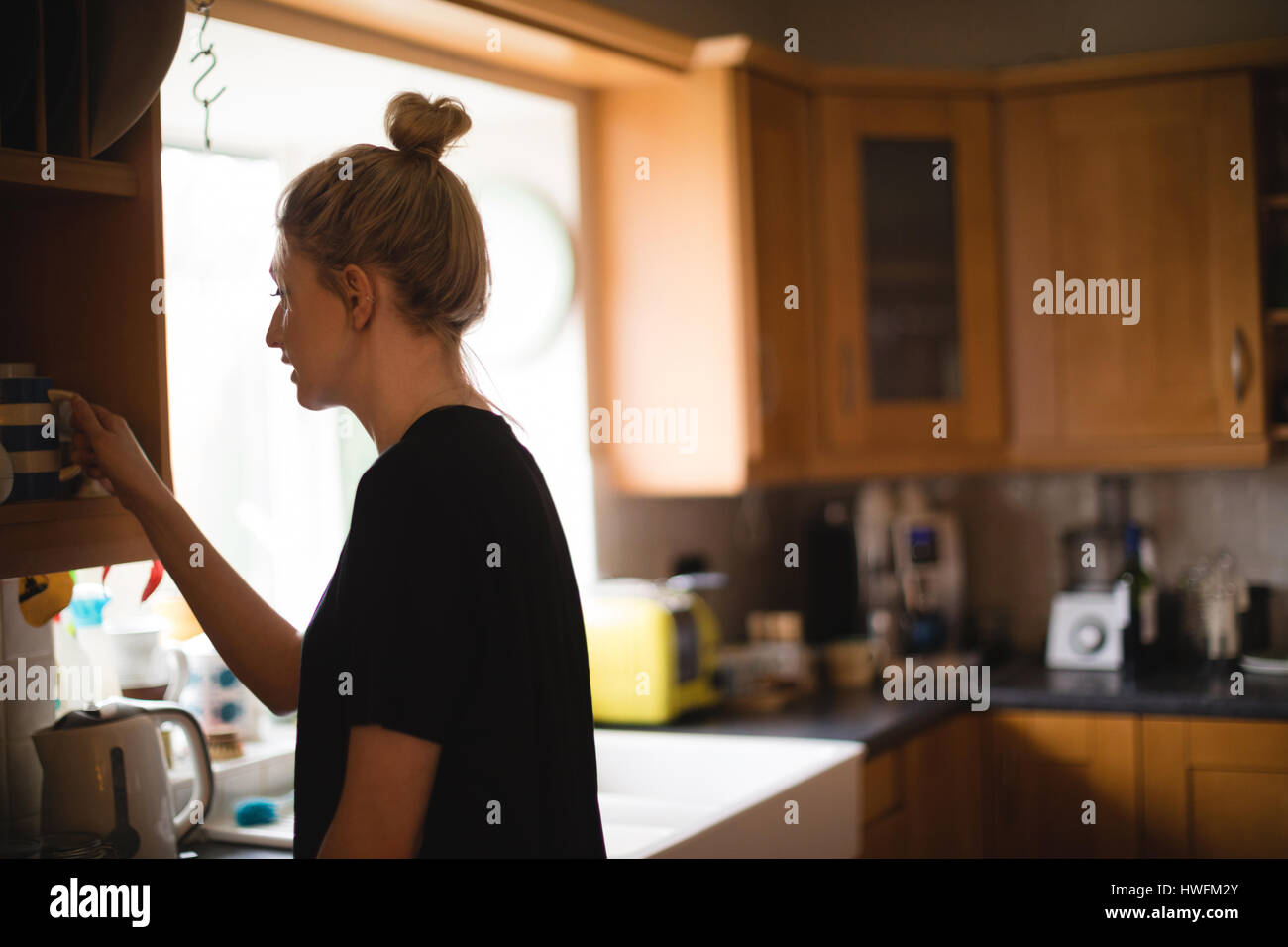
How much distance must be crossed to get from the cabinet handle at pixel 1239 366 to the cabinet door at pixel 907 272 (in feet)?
1.62

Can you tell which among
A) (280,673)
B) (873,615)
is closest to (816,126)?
(873,615)

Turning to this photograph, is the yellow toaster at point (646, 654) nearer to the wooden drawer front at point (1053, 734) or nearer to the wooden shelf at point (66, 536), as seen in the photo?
the wooden drawer front at point (1053, 734)

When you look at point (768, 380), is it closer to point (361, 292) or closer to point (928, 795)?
point (928, 795)

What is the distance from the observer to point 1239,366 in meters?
2.84

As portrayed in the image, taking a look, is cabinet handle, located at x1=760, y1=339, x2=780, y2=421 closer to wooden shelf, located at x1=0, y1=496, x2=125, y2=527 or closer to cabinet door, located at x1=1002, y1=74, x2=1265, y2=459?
cabinet door, located at x1=1002, y1=74, x2=1265, y2=459

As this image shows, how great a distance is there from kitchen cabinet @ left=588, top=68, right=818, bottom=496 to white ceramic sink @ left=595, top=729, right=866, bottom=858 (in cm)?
55

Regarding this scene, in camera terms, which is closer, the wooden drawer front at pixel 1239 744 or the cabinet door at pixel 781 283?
the wooden drawer front at pixel 1239 744

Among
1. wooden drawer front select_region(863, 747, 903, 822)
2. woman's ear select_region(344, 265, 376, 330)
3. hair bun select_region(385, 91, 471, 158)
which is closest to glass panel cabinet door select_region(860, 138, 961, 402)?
wooden drawer front select_region(863, 747, 903, 822)

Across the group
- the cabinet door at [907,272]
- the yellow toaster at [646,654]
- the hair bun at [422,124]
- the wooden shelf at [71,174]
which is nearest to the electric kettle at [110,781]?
the wooden shelf at [71,174]

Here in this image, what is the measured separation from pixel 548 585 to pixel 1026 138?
2.29m

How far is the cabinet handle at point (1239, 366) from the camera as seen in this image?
2838 millimetres

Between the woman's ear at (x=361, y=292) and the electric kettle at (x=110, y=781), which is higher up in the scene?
the woman's ear at (x=361, y=292)

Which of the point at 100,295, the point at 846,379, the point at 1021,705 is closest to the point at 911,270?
the point at 846,379
